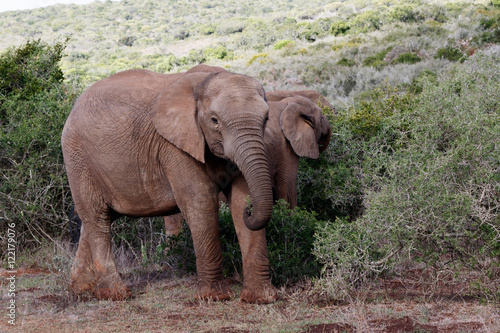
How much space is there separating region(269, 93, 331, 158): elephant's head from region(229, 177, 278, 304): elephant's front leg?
249 cm

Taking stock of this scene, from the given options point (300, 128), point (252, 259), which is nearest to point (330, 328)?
point (252, 259)

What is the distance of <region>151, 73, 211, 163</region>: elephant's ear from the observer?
616cm

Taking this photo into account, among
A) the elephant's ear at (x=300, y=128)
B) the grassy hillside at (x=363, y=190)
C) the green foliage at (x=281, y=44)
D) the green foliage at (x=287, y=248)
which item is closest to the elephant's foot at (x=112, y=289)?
the grassy hillside at (x=363, y=190)

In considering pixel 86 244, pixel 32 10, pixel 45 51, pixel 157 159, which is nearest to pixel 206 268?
pixel 157 159

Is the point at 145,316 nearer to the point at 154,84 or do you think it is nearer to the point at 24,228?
the point at 154,84

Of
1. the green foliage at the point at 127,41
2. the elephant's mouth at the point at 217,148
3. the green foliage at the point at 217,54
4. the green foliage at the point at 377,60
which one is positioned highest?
the elephant's mouth at the point at 217,148

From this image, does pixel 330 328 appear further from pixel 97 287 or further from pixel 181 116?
pixel 97 287

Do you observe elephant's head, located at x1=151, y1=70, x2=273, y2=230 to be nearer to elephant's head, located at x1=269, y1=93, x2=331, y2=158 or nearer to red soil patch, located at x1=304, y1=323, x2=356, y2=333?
red soil patch, located at x1=304, y1=323, x2=356, y2=333

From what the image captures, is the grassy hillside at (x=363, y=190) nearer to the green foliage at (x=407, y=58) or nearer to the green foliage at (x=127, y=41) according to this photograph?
the green foliage at (x=407, y=58)

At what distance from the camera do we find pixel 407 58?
26.2 m

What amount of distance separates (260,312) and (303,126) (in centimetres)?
380

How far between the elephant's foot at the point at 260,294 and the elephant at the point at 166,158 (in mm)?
11

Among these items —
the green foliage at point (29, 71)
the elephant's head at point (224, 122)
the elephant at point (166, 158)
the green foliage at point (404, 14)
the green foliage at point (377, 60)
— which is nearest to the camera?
the elephant's head at point (224, 122)

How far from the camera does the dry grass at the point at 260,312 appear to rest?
196 inches
